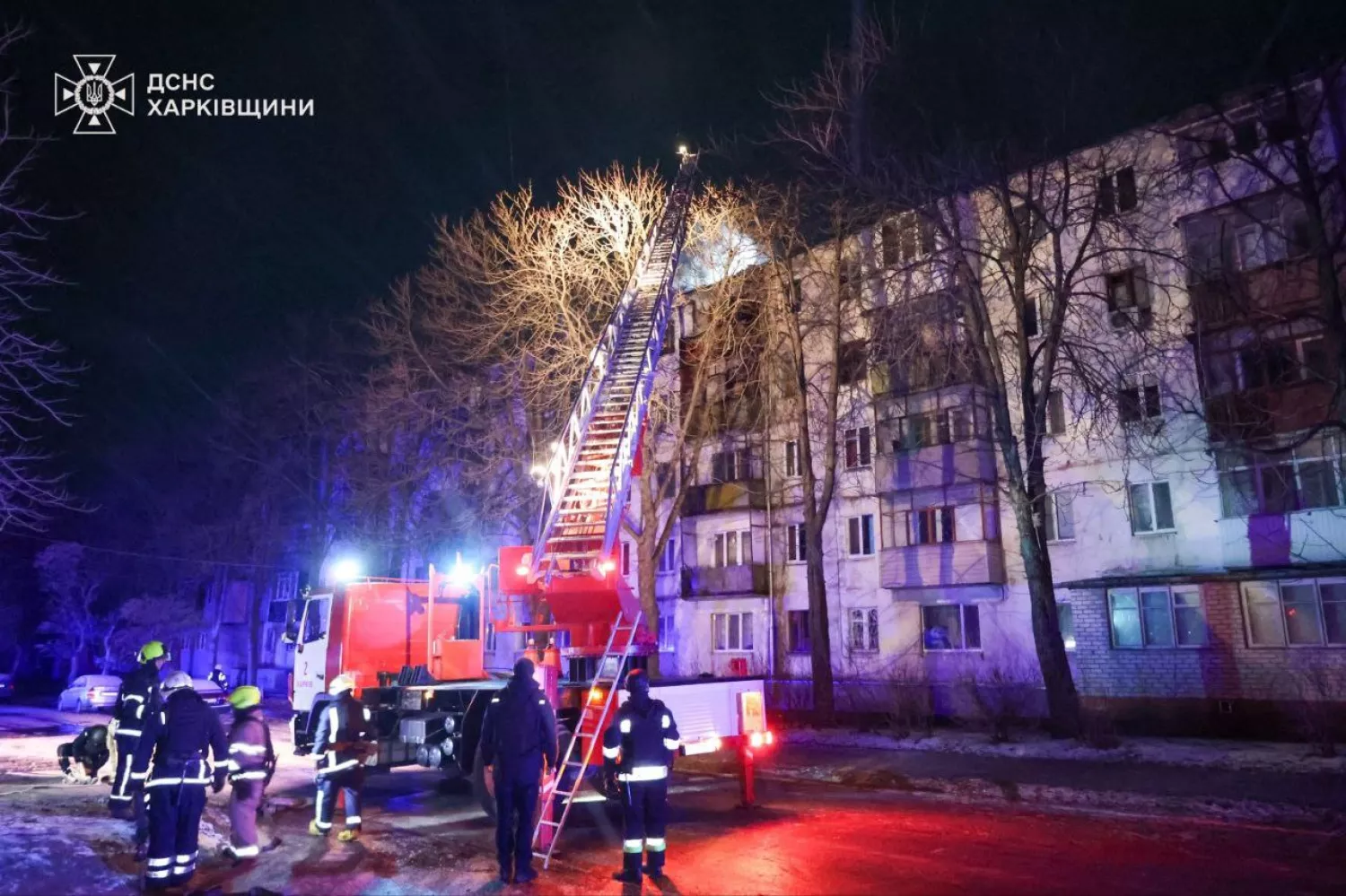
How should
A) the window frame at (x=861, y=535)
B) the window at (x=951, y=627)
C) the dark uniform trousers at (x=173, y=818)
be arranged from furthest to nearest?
the window frame at (x=861, y=535) → the window at (x=951, y=627) → the dark uniform trousers at (x=173, y=818)

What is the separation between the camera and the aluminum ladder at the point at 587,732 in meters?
8.48

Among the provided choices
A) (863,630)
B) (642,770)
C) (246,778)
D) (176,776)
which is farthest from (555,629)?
(863,630)

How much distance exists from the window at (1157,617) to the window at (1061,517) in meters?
2.17

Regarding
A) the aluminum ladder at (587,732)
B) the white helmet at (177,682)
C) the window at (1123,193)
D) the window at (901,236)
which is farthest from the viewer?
the window at (1123,193)

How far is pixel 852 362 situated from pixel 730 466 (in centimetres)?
678

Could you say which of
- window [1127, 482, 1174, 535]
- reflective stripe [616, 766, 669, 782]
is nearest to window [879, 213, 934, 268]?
window [1127, 482, 1174, 535]

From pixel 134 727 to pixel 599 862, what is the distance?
18.3ft

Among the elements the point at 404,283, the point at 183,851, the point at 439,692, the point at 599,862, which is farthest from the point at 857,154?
the point at 183,851

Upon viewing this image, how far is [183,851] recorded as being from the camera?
754 cm

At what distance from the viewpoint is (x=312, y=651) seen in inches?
558

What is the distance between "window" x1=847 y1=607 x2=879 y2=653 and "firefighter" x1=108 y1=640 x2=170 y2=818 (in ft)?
69.6

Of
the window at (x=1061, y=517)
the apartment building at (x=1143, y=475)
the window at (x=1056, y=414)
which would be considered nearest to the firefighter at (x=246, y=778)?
the apartment building at (x=1143, y=475)

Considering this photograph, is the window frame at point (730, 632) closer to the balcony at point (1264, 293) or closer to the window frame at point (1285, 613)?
the window frame at point (1285, 613)

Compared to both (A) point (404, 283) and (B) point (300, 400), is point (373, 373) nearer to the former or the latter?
(A) point (404, 283)
